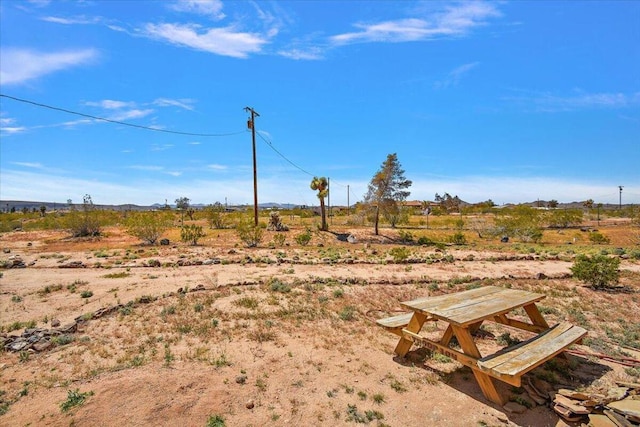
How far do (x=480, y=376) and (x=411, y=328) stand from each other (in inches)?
43.2

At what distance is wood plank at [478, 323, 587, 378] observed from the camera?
12.4ft

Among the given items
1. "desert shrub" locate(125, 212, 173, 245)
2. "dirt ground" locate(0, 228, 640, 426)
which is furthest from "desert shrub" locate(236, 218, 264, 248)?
"dirt ground" locate(0, 228, 640, 426)

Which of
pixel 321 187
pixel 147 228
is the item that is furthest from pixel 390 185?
pixel 147 228

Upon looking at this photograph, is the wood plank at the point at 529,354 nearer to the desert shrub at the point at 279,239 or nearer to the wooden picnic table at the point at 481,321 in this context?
the wooden picnic table at the point at 481,321

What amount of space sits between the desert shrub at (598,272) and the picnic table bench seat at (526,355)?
6.00 metres

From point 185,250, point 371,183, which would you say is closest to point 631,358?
point 185,250

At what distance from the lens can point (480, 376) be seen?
4281 mm

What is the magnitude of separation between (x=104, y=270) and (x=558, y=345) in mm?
13484

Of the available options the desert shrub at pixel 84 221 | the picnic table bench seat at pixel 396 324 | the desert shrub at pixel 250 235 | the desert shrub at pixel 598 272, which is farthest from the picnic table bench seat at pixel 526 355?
the desert shrub at pixel 84 221

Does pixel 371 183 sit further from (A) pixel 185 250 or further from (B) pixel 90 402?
(B) pixel 90 402

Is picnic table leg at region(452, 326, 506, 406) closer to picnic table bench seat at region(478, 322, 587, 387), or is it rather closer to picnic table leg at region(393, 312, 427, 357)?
picnic table bench seat at region(478, 322, 587, 387)

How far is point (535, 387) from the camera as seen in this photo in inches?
179

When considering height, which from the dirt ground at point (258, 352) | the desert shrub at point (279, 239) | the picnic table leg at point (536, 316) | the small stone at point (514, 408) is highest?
the desert shrub at point (279, 239)

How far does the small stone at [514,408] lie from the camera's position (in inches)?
159
